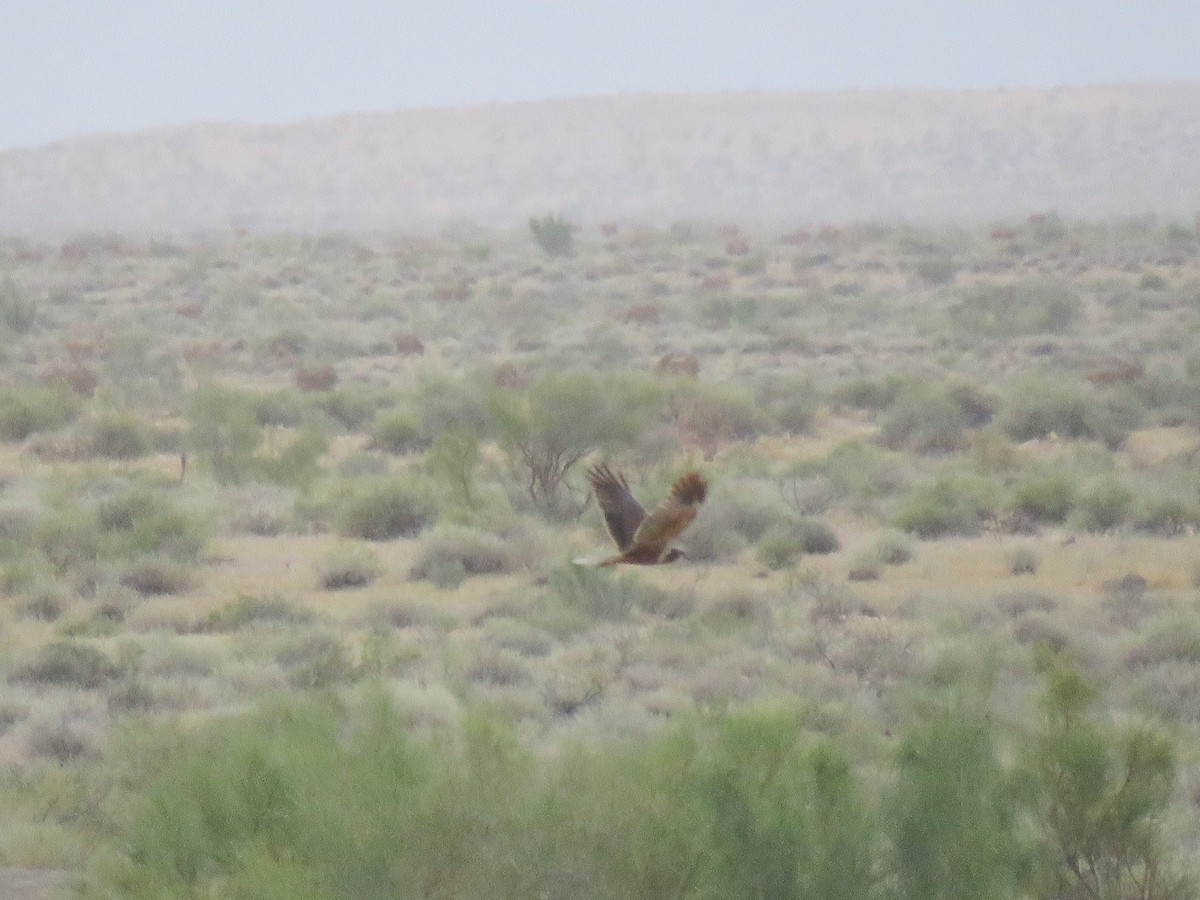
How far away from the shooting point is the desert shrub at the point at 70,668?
11.6 m

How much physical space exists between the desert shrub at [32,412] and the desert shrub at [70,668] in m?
11.6

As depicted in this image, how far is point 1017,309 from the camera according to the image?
36.3 meters

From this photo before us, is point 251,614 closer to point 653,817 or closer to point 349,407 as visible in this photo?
point 653,817

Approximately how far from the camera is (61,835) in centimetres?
807

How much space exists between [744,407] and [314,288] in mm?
22798

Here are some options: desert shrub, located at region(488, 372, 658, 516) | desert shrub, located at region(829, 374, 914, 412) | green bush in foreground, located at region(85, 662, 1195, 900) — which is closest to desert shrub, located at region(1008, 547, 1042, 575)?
desert shrub, located at region(488, 372, 658, 516)

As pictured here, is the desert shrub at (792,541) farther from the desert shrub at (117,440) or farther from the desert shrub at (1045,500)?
the desert shrub at (117,440)

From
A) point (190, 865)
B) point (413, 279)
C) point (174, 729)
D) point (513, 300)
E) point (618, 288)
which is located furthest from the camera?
point (413, 279)

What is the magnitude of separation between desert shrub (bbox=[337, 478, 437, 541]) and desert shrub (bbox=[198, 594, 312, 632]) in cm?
351

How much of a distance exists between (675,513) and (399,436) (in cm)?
1667

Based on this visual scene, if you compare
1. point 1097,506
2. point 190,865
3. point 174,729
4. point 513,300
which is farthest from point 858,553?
point 513,300

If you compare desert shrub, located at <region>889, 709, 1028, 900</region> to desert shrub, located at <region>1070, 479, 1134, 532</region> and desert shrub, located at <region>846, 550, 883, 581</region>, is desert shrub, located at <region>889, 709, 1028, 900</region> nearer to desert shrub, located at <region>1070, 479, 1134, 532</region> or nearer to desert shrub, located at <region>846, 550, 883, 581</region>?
desert shrub, located at <region>846, 550, 883, 581</region>

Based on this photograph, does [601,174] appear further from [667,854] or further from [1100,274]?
[667,854]

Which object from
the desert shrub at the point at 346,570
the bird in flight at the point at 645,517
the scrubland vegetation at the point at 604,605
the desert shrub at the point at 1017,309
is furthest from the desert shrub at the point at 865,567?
the desert shrub at the point at 1017,309
